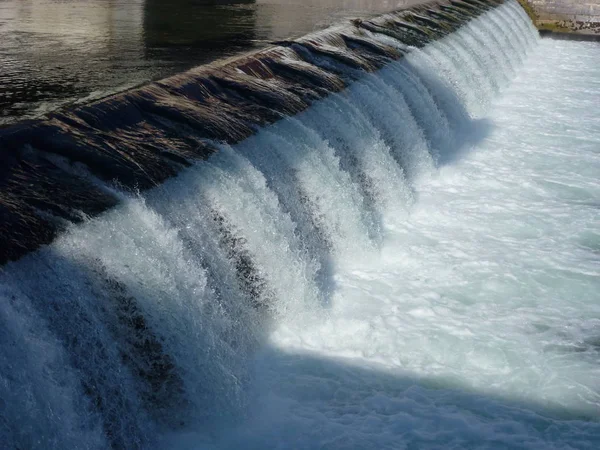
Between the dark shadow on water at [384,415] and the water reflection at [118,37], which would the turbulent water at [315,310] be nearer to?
the dark shadow on water at [384,415]

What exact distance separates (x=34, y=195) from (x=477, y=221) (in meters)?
4.89

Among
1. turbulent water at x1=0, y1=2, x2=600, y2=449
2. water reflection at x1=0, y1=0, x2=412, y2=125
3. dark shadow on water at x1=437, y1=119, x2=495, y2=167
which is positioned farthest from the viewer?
dark shadow on water at x1=437, y1=119, x2=495, y2=167

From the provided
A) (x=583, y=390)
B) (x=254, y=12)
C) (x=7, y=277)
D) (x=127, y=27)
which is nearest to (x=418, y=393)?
(x=583, y=390)

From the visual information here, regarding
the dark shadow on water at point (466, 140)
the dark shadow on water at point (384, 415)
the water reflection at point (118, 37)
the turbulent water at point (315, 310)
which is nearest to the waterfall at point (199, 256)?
the turbulent water at point (315, 310)

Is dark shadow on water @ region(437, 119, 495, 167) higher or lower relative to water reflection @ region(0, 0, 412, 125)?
lower

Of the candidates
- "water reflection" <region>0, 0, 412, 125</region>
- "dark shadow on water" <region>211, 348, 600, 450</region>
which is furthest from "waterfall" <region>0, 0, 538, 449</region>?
"water reflection" <region>0, 0, 412, 125</region>

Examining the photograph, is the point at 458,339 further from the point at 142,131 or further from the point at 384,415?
the point at 142,131

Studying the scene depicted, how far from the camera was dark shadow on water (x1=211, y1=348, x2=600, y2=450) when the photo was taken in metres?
4.70

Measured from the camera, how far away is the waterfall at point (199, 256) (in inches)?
155

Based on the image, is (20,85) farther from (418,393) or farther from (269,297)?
(418,393)

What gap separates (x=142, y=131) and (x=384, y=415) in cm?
253

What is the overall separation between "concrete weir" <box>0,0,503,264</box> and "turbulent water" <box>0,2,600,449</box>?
139mm

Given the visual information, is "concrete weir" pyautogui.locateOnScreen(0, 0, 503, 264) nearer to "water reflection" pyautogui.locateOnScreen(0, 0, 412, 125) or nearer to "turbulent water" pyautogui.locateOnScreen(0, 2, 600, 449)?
"turbulent water" pyautogui.locateOnScreen(0, 2, 600, 449)

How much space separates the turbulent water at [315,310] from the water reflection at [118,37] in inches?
58.3
